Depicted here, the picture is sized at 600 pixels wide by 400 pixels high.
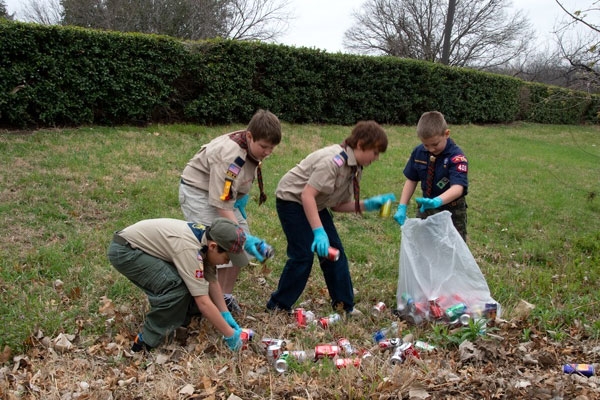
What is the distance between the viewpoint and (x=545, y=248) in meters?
5.97

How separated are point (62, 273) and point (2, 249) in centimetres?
85

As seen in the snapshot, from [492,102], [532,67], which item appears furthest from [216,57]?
[532,67]

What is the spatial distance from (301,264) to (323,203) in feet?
1.58

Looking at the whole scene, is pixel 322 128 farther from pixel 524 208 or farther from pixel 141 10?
pixel 141 10

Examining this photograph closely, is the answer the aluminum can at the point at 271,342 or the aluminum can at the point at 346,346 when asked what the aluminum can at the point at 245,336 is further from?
the aluminum can at the point at 346,346

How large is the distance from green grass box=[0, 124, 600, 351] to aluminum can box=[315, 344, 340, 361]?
2.50ft

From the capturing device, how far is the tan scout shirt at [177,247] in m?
2.96

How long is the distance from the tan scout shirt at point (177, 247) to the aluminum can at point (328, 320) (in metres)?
0.93

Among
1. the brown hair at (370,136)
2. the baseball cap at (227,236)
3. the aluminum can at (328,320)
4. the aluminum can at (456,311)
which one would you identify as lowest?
the aluminum can at (328,320)

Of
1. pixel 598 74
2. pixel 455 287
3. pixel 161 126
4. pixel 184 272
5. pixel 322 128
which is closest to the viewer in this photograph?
pixel 184 272

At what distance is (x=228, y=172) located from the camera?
3367 mm

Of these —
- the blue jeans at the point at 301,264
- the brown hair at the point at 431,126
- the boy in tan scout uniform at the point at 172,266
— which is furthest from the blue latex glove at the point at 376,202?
the boy in tan scout uniform at the point at 172,266

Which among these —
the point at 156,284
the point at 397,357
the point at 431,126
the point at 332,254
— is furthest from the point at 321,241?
the point at 431,126

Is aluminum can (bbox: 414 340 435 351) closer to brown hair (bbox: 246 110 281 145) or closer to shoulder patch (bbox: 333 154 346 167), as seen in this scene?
shoulder patch (bbox: 333 154 346 167)
